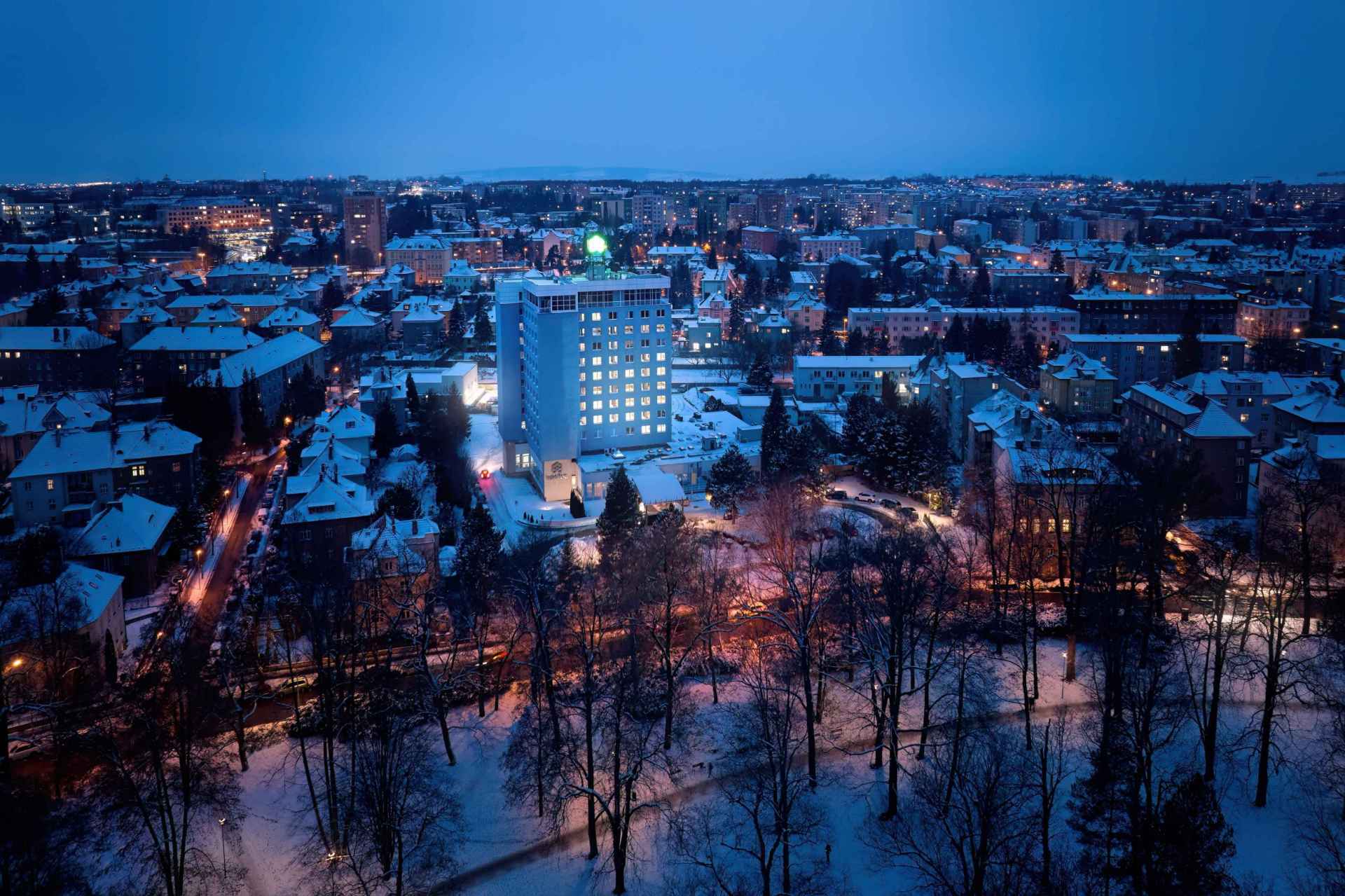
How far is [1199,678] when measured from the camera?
13.6 meters

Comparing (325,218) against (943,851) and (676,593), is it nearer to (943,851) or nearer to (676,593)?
(676,593)

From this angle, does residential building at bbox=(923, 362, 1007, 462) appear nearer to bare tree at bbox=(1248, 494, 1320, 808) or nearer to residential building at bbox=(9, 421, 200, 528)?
bare tree at bbox=(1248, 494, 1320, 808)

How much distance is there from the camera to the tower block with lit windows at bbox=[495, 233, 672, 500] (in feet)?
79.8

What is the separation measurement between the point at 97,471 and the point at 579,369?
438 inches

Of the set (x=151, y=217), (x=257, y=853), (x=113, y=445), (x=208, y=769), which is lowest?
(x=257, y=853)

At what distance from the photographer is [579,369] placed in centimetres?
2483

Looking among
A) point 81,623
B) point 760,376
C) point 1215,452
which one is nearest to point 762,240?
point 760,376

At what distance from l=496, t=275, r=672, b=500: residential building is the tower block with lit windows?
23 mm

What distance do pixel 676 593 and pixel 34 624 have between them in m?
9.09

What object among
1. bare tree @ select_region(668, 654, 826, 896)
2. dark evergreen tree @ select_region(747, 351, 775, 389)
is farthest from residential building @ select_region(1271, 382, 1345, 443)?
bare tree @ select_region(668, 654, 826, 896)

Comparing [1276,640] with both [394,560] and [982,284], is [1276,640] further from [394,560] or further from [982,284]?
[982,284]

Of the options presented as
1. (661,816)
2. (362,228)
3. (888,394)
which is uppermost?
(362,228)

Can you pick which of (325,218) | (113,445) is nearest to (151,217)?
(325,218)

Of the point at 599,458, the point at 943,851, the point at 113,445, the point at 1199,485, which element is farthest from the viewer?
the point at 599,458
